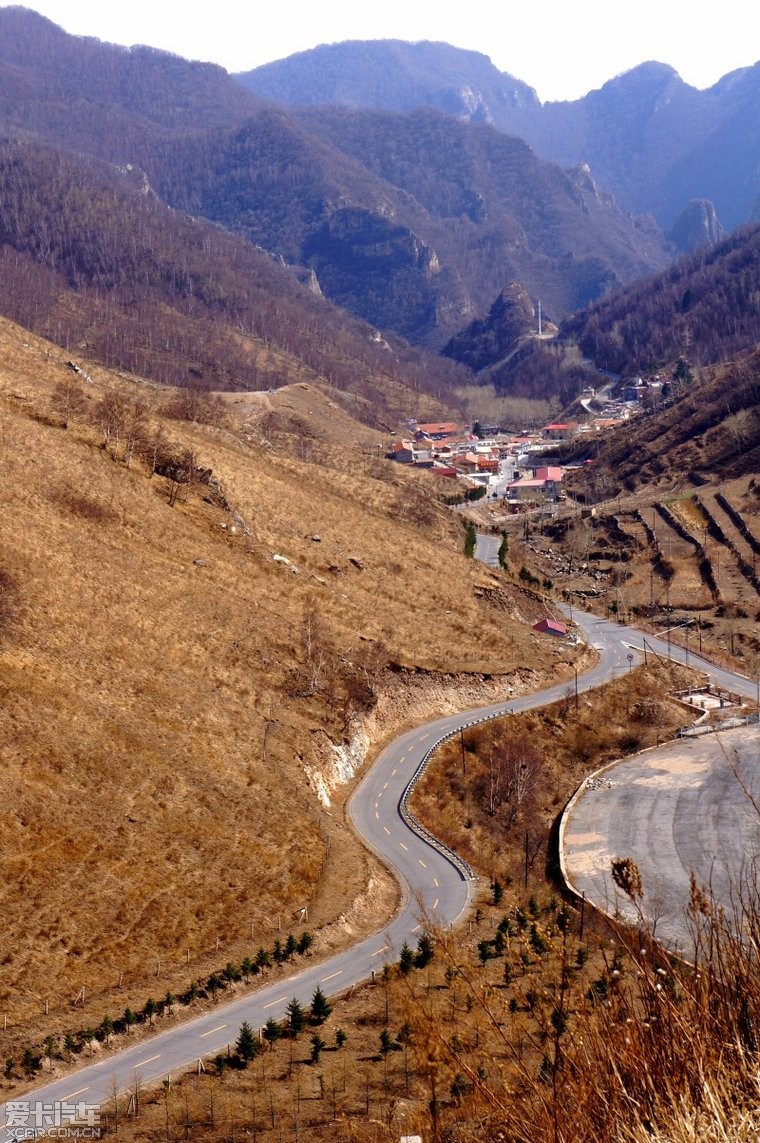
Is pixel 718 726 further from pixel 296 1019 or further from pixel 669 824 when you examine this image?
pixel 296 1019

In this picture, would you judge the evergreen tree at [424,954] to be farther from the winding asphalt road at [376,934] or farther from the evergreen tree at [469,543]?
the evergreen tree at [469,543]

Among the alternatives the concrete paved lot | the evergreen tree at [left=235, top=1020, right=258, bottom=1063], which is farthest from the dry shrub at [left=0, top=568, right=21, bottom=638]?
the concrete paved lot

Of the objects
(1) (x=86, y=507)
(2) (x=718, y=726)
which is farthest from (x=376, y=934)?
(1) (x=86, y=507)

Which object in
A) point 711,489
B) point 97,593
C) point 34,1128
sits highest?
point 711,489

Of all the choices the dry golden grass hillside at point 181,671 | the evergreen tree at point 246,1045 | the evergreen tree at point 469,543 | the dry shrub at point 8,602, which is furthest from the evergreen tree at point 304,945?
the evergreen tree at point 469,543

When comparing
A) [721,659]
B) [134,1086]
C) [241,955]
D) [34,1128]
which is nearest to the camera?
[34,1128]

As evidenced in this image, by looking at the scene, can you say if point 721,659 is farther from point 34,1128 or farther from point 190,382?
point 190,382

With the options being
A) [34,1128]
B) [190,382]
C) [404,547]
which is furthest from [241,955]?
[190,382]
